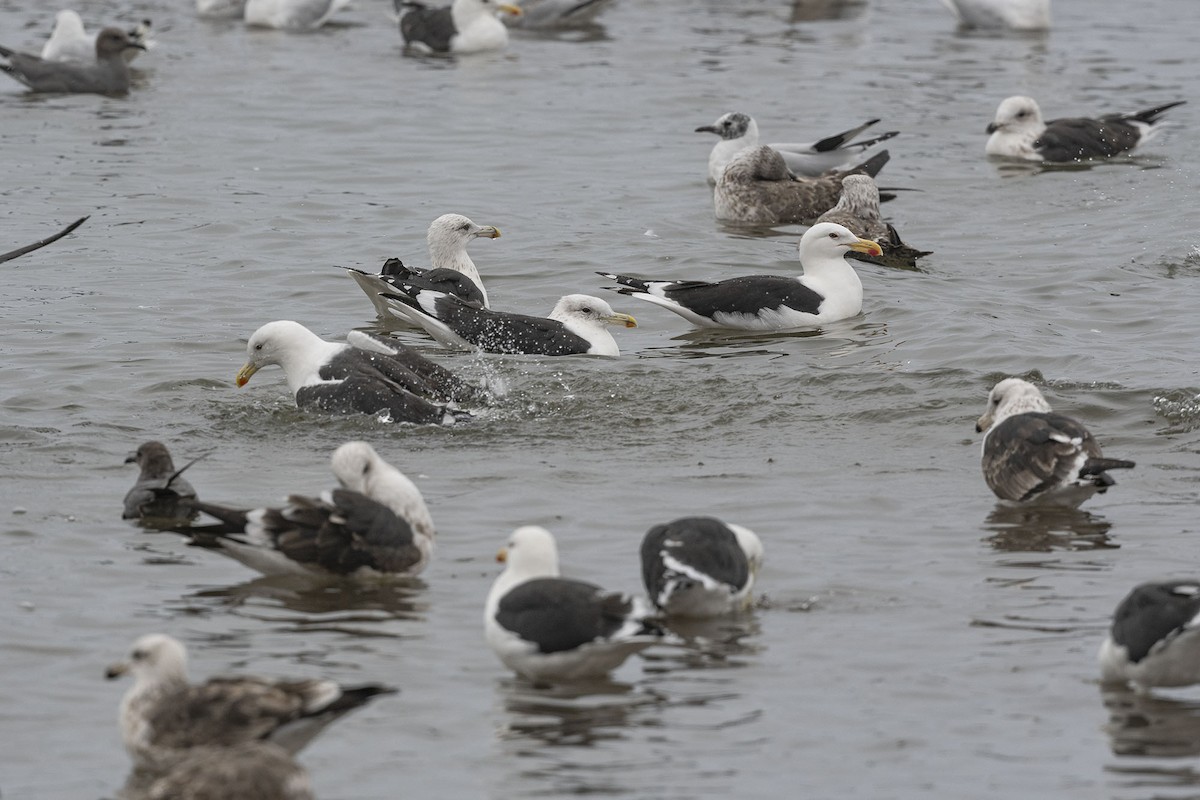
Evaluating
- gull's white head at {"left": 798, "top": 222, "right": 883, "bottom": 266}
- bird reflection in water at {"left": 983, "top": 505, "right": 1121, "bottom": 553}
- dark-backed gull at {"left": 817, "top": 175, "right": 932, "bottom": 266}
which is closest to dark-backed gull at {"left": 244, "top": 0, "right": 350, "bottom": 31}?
dark-backed gull at {"left": 817, "top": 175, "right": 932, "bottom": 266}

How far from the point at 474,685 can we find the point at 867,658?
60.4 inches

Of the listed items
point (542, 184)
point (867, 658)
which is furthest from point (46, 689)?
point (542, 184)

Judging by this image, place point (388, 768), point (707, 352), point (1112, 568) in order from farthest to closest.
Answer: point (707, 352) → point (1112, 568) → point (388, 768)

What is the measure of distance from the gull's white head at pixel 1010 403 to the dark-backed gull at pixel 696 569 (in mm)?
2555

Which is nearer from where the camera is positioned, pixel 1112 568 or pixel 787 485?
Result: pixel 1112 568

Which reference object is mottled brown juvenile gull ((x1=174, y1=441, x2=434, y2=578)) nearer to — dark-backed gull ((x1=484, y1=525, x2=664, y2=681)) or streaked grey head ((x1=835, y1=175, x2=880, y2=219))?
dark-backed gull ((x1=484, y1=525, x2=664, y2=681))

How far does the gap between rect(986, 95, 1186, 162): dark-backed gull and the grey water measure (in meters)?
0.28

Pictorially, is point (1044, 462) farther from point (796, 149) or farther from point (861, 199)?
point (796, 149)

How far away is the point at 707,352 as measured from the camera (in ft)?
42.5

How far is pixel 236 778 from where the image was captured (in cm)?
536

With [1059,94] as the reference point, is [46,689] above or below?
below

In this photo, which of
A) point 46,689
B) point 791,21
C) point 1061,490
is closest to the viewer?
point 46,689

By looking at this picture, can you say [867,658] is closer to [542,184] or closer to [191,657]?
[191,657]

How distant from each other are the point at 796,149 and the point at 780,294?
5.07 meters
